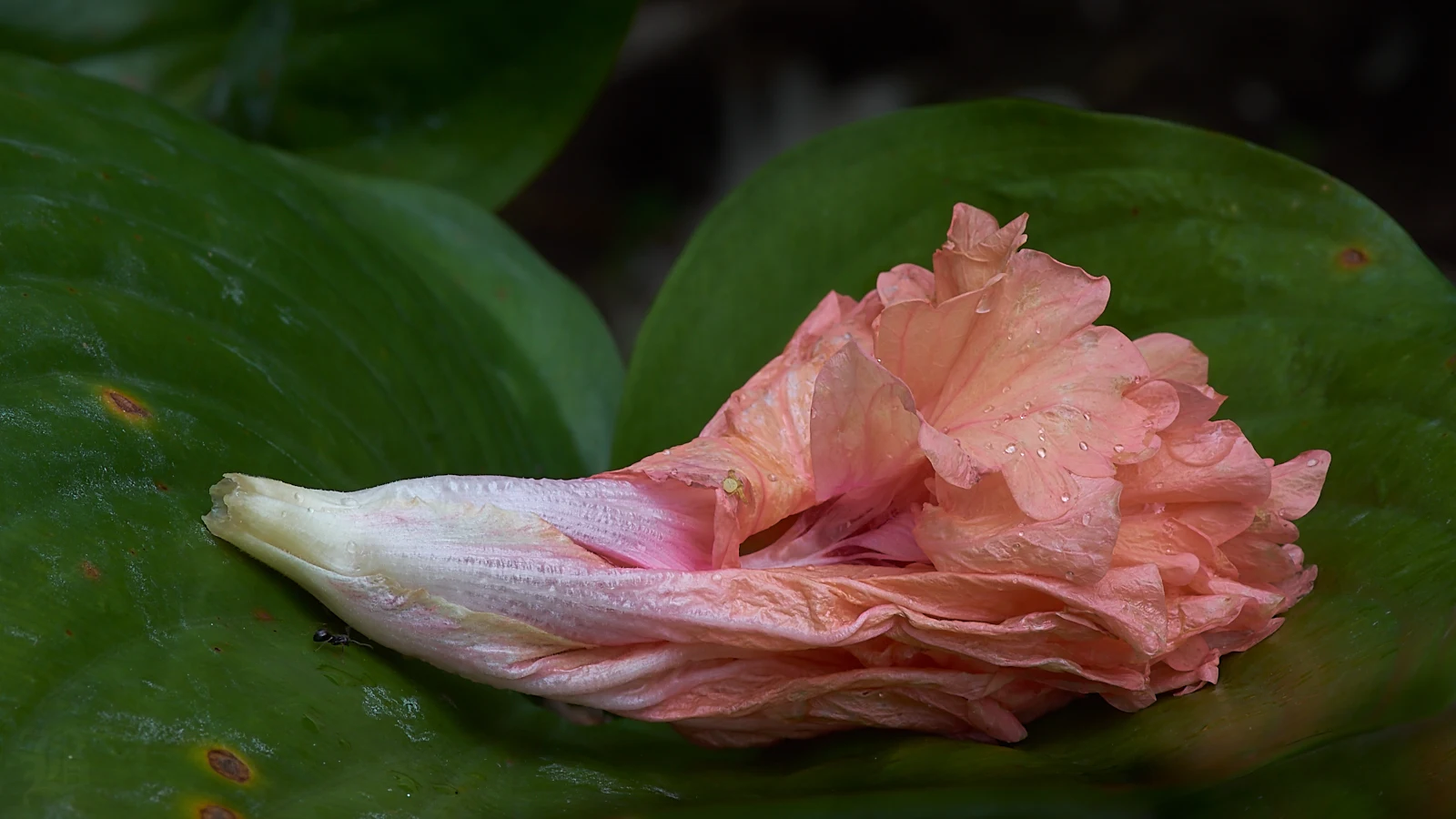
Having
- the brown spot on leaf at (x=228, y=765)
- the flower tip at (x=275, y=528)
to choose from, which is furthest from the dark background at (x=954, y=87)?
the brown spot on leaf at (x=228, y=765)

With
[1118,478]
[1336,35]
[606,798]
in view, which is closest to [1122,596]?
[1118,478]

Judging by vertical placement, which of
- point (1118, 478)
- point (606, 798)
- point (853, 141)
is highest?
point (853, 141)

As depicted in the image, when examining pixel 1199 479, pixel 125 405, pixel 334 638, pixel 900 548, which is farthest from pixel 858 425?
pixel 125 405

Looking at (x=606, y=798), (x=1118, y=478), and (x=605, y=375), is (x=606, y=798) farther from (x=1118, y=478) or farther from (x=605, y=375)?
(x=605, y=375)

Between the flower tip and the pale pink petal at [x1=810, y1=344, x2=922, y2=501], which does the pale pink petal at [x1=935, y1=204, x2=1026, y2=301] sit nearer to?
the pale pink petal at [x1=810, y1=344, x2=922, y2=501]

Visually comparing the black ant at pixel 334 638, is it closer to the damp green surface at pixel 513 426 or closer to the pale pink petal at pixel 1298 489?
the damp green surface at pixel 513 426

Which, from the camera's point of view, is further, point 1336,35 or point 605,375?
point 1336,35
